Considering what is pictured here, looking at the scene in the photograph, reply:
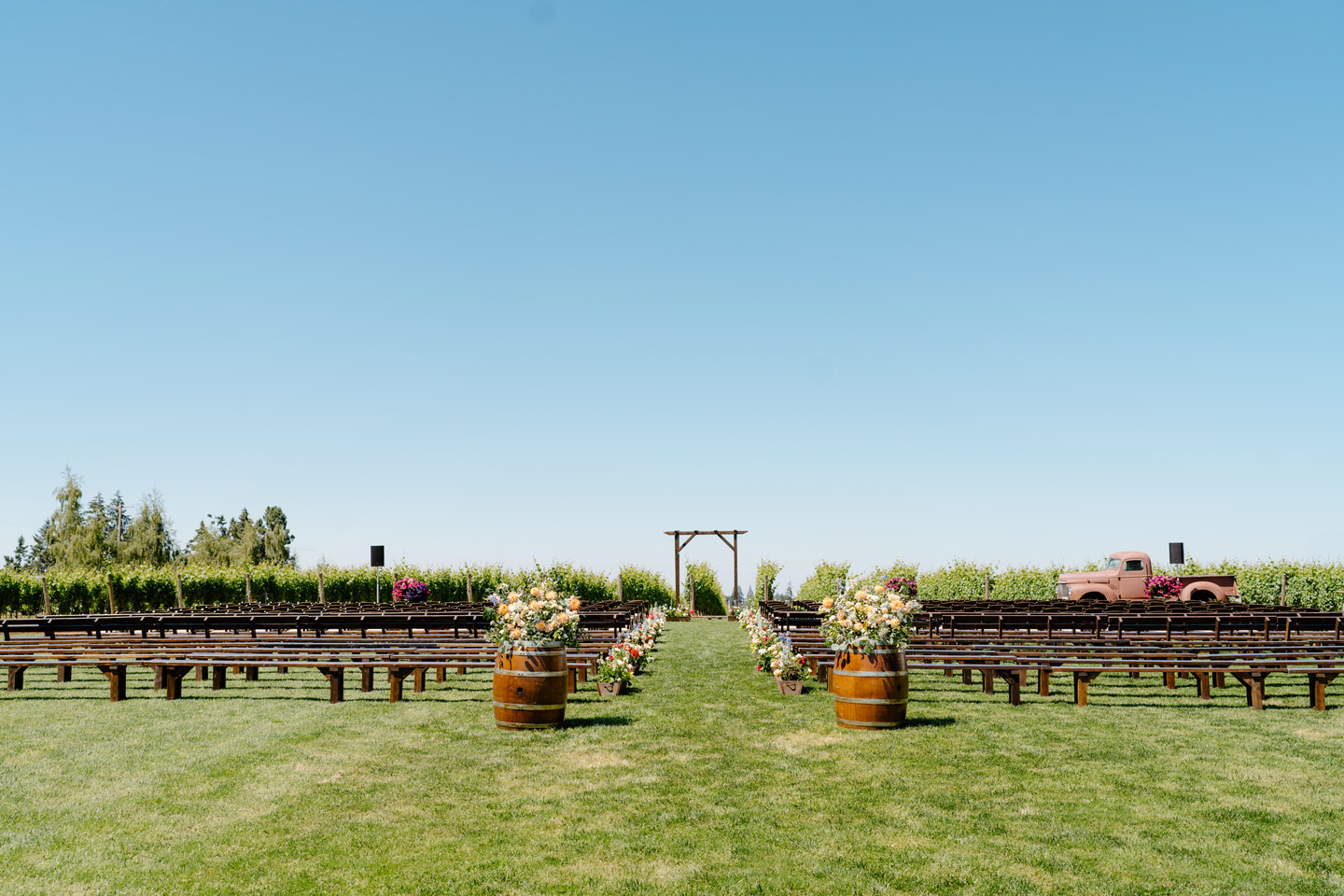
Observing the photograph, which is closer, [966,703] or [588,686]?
[966,703]

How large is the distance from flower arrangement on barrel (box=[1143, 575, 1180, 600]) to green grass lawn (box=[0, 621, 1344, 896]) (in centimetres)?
1691

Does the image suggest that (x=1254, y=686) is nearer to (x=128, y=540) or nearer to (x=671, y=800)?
(x=671, y=800)

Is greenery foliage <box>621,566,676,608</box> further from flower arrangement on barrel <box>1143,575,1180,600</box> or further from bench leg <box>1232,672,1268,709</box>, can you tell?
bench leg <box>1232,672,1268,709</box>

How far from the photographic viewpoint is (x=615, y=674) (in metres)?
12.1

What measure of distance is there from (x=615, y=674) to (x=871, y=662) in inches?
162

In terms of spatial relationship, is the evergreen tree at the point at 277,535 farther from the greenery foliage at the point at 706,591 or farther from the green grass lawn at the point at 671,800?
the green grass lawn at the point at 671,800

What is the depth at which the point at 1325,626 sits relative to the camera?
17.5 meters

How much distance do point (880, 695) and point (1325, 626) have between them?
13.6 metres

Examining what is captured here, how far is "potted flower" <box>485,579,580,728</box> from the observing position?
9234mm

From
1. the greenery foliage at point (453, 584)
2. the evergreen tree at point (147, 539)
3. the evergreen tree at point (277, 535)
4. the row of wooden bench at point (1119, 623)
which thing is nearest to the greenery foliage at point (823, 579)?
the greenery foliage at point (453, 584)

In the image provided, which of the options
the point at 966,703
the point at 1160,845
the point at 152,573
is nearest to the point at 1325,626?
the point at 966,703

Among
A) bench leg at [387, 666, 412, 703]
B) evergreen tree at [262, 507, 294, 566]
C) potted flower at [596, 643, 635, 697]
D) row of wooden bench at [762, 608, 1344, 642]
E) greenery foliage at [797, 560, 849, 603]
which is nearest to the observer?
bench leg at [387, 666, 412, 703]

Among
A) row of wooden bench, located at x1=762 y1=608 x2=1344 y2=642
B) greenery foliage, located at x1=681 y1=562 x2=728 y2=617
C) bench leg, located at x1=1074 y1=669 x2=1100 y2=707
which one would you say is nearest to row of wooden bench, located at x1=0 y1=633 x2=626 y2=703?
row of wooden bench, located at x1=762 y1=608 x2=1344 y2=642

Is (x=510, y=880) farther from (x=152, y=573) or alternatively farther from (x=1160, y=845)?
(x=152, y=573)
